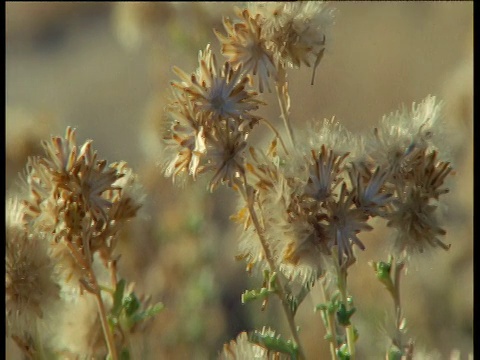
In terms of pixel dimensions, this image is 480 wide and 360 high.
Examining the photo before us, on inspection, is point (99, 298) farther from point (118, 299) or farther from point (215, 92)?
point (215, 92)

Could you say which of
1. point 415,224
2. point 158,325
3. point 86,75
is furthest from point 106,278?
point 415,224

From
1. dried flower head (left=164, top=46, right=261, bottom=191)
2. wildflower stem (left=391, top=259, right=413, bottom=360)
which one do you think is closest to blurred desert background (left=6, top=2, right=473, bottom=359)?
wildflower stem (left=391, top=259, right=413, bottom=360)

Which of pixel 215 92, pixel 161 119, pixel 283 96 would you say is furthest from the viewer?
pixel 161 119

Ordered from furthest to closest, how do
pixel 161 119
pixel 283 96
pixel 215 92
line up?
pixel 161 119 < pixel 283 96 < pixel 215 92

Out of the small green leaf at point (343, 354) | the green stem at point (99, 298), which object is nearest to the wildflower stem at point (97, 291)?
the green stem at point (99, 298)

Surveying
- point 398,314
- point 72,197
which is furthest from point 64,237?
point 398,314

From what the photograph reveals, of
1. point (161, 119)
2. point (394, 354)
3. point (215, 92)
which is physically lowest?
point (394, 354)

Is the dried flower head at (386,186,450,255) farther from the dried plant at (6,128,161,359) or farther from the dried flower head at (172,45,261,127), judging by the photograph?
the dried plant at (6,128,161,359)

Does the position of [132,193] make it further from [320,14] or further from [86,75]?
[86,75]

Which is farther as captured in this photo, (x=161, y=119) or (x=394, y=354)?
(x=161, y=119)

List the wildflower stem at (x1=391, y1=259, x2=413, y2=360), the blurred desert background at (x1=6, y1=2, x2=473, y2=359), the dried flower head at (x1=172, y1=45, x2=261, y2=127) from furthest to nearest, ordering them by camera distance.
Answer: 1. the blurred desert background at (x1=6, y1=2, x2=473, y2=359)
2. the wildflower stem at (x1=391, y1=259, x2=413, y2=360)
3. the dried flower head at (x1=172, y1=45, x2=261, y2=127)

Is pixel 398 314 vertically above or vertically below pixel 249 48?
below
